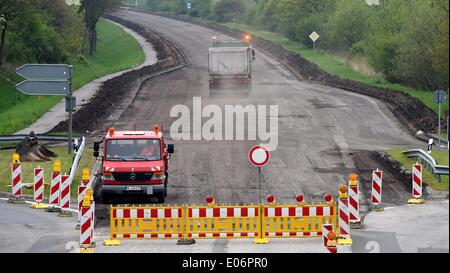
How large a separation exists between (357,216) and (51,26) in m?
53.7

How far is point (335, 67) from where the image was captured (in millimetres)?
69062

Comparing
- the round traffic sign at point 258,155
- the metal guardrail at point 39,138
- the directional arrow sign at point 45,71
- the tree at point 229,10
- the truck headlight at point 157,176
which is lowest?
the truck headlight at point 157,176

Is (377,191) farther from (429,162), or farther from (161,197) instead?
(161,197)

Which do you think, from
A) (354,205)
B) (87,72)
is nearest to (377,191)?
(354,205)

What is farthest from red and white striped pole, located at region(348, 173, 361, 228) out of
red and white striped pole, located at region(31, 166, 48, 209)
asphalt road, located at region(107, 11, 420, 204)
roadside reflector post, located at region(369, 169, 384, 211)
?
red and white striped pole, located at region(31, 166, 48, 209)

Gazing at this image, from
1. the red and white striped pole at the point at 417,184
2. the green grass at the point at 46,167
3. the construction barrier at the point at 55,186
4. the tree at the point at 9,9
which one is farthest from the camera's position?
the tree at the point at 9,9

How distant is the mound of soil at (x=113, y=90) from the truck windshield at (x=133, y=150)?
1412 centimetres

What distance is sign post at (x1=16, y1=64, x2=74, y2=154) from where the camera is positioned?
34688 millimetres

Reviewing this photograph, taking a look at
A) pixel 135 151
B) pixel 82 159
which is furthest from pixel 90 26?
pixel 135 151

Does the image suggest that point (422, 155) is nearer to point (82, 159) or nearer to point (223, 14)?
point (82, 159)

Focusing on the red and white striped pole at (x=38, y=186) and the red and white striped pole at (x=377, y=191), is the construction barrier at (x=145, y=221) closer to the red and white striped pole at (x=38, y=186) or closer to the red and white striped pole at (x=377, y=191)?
the red and white striped pole at (x=38, y=186)

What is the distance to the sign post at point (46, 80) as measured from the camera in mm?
34688

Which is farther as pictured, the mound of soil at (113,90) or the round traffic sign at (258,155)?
the mound of soil at (113,90)

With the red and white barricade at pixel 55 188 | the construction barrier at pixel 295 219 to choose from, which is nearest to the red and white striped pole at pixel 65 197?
the red and white barricade at pixel 55 188
